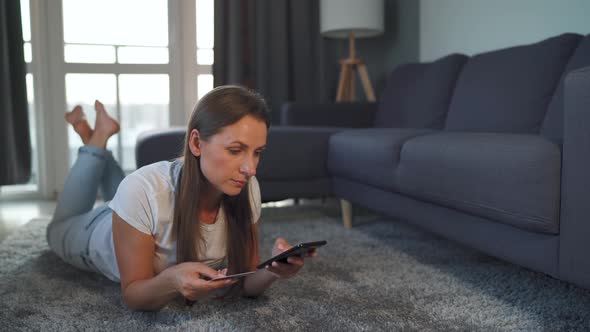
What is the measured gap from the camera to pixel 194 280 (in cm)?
105

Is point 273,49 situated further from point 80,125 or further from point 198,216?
point 198,216

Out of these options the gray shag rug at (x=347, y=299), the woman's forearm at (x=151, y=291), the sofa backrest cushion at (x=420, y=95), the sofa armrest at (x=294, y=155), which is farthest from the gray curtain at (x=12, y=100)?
the woman's forearm at (x=151, y=291)

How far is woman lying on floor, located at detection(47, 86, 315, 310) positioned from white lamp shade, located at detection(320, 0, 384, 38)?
7.41 feet

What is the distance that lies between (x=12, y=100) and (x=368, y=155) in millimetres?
2405

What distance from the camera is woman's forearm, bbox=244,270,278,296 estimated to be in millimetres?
1311

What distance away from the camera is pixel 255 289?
4.49 feet

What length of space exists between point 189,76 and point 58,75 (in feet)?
2.81

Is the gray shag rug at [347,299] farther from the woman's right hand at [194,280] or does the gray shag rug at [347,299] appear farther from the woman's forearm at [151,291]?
the woman's right hand at [194,280]

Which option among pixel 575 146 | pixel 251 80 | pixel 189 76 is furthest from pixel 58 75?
pixel 575 146

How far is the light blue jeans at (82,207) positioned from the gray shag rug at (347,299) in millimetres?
76

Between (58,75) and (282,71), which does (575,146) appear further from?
(58,75)

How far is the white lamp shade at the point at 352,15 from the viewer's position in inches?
133

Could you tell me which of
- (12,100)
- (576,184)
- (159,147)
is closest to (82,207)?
(159,147)

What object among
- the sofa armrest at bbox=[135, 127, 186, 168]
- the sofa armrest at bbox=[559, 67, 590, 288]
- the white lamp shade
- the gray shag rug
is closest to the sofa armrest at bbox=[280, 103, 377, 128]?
the white lamp shade
